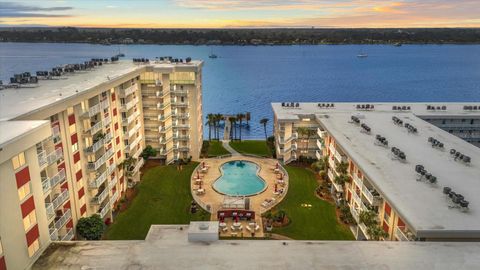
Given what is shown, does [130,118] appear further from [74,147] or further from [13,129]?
Result: [13,129]

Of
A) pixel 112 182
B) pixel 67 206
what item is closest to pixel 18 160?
pixel 67 206

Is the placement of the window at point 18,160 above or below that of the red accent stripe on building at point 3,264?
above

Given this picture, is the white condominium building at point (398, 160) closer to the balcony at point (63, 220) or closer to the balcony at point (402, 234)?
the balcony at point (402, 234)

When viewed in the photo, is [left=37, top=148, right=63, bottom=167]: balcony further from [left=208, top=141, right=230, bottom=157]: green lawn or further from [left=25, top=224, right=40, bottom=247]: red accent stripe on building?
[left=208, top=141, right=230, bottom=157]: green lawn

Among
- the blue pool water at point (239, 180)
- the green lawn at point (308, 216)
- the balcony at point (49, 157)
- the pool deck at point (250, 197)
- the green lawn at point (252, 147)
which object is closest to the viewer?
the balcony at point (49, 157)

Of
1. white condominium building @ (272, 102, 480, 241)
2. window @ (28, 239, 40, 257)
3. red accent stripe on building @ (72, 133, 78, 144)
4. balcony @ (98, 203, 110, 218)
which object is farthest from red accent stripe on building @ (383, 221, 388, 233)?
red accent stripe on building @ (72, 133, 78, 144)

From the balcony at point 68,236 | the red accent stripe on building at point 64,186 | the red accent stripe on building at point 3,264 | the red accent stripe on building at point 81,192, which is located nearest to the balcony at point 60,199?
the red accent stripe on building at point 64,186

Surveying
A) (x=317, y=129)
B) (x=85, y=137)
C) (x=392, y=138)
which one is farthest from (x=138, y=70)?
(x=392, y=138)

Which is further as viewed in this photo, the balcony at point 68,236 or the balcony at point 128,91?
the balcony at point 128,91

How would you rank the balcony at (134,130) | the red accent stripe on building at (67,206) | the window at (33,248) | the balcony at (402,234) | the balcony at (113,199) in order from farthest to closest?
the balcony at (134,130) → the balcony at (113,199) → the red accent stripe on building at (67,206) → the balcony at (402,234) → the window at (33,248)
